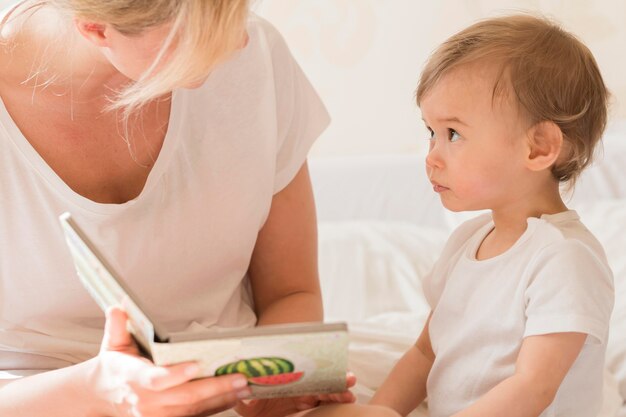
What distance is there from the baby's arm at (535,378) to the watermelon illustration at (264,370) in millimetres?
235

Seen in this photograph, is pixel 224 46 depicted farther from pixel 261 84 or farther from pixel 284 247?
pixel 284 247

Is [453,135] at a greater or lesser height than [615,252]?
greater

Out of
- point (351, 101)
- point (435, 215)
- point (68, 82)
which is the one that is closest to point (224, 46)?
point (68, 82)

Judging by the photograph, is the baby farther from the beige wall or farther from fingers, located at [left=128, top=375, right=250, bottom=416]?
the beige wall

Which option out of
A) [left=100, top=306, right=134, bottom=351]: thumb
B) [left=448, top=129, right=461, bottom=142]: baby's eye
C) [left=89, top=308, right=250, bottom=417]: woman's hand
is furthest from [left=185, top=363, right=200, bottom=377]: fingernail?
[left=448, top=129, right=461, bottom=142]: baby's eye

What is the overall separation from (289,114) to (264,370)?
55 centimetres

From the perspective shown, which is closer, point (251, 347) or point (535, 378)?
point (251, 347)

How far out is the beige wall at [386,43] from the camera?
2.19 m

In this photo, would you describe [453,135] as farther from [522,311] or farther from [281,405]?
[281,405]

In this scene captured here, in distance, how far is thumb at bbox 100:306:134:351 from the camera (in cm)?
94

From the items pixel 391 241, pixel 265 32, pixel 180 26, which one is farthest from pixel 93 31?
pixel 391 241

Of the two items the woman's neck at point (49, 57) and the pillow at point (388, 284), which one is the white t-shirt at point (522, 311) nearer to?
the pillow at point (388, 284)

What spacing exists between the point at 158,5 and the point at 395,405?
60 centimetres

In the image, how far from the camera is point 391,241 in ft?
6.12
